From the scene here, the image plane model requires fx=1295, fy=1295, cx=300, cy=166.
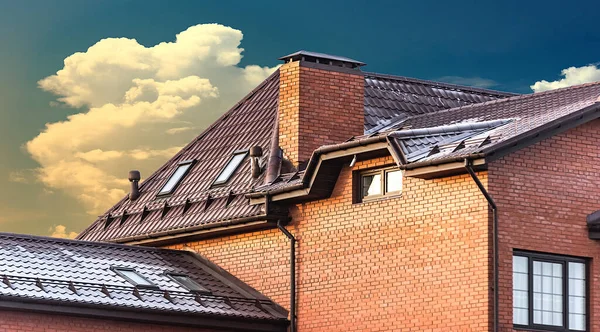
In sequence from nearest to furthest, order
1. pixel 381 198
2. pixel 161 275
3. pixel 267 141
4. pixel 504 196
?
pixel 504 196, pixel 381 198, pixel 161 275, pixel 267 141

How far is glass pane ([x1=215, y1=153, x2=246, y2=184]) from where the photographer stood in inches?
1199

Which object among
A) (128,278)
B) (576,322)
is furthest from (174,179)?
(576,322)

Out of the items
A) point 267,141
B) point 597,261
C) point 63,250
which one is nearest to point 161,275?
point 63,250

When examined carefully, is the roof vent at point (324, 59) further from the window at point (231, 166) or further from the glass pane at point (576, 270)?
the glass pane at point (576, 270)

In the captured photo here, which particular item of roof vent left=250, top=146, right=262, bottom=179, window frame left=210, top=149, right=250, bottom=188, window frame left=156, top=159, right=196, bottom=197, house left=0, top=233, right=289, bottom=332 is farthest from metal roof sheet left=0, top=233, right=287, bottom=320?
window frame left=156, top=159, right=196, bottom=197

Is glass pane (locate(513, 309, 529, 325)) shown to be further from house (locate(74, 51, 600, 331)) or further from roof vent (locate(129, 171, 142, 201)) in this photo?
roof vent (locate(129, 171, 142, 201))

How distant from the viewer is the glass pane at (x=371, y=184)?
84.7 feet

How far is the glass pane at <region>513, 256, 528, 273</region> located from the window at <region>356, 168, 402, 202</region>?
2919 mm

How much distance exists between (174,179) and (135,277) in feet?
19.6

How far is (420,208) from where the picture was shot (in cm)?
2453

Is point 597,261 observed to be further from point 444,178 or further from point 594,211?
point 444,178

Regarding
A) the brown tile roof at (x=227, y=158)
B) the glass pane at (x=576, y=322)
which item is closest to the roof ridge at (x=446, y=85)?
the brown tile roof at (x=227, y=158)

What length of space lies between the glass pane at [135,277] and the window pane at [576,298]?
27.8 ft

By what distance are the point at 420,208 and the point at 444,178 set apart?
0.82 meters
